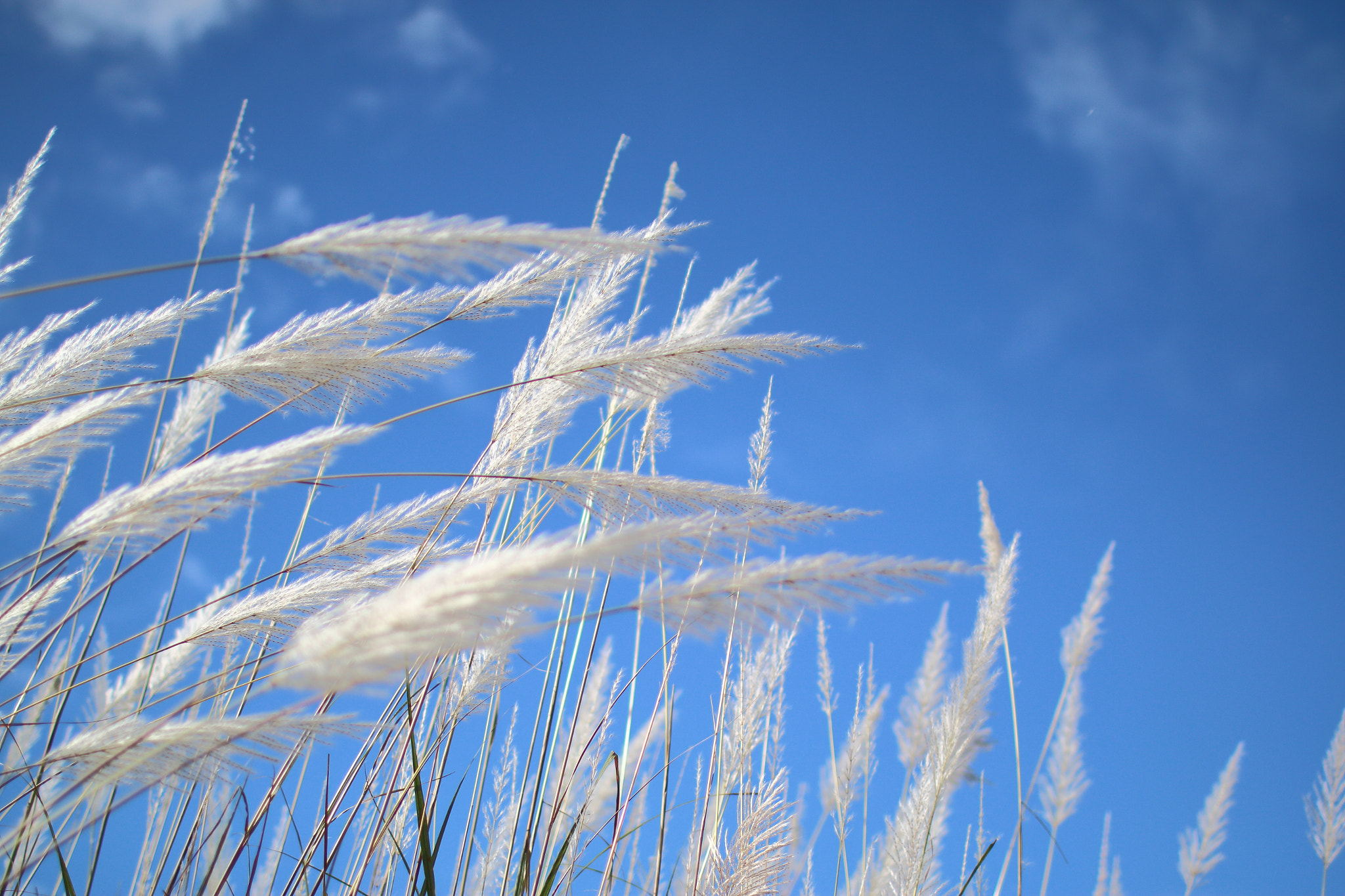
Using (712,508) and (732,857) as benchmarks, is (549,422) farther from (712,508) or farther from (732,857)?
(732,857)

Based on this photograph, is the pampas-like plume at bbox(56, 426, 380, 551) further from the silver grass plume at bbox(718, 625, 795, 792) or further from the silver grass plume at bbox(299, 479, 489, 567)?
the silver grass plume at bbox(718, 625, 795, 792)

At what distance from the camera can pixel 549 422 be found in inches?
61.6

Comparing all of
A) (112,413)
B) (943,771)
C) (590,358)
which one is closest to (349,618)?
(590,358)

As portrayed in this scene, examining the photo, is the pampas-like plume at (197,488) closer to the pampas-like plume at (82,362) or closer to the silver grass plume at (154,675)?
the pampas-like plume at (82,362)

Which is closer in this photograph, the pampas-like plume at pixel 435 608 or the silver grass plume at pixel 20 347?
the pampas-like plume at pixel 435 608

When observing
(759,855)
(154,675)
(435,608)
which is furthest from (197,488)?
(154,675)

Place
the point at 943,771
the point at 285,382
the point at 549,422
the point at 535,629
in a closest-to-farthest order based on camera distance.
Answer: the point at 535,629
the point at 285,382
the point at 549,422
the point at 943,771

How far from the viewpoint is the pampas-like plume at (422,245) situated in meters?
0.84

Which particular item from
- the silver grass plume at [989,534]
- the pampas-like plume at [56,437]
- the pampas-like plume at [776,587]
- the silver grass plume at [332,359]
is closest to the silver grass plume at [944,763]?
the silver grass plume at [989,534]

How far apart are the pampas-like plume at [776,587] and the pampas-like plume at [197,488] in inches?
16.4

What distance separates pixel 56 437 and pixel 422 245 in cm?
79

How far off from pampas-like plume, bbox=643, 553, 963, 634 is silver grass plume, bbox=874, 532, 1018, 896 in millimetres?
1248

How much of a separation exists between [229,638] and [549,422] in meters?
0.72

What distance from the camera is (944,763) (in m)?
2.09
